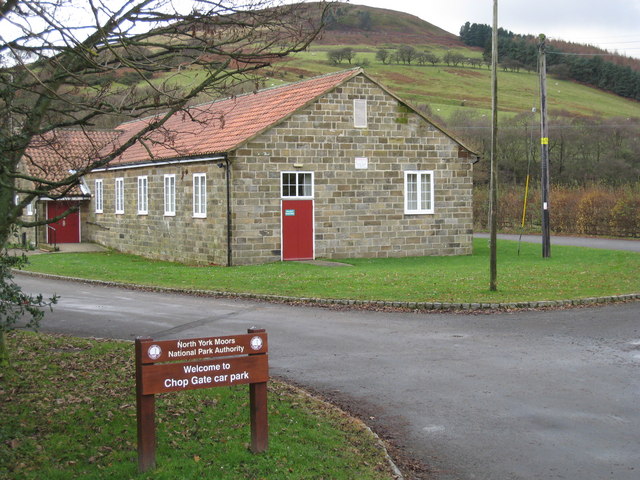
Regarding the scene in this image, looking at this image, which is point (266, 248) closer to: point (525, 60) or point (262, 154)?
point (262, 154)

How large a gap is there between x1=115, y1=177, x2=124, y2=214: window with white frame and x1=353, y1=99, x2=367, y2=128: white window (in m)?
12.9

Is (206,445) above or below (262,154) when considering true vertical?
below

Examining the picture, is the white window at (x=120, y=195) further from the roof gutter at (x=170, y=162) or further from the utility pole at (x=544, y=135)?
the utility pole at (x=544, y=135)

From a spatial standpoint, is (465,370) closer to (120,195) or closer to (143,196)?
(143,196)

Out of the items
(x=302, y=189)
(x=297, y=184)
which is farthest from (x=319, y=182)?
(x=297, y=184)

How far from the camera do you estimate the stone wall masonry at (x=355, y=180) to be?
27031 mm

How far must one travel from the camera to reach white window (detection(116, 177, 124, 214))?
36219mm

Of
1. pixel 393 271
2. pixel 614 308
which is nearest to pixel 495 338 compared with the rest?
pixel 614 308

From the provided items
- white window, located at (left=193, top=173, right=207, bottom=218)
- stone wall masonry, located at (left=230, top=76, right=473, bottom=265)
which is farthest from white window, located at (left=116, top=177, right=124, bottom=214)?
stone wall masonry, located at (left=230, top=76, right=473, bottom=265)

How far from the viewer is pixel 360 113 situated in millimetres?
28594

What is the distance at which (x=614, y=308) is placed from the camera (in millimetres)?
17109

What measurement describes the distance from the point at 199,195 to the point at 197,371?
73.5ft

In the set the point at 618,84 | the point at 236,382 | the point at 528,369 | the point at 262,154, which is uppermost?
the point at 618,84

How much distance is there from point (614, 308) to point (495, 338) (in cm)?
474
